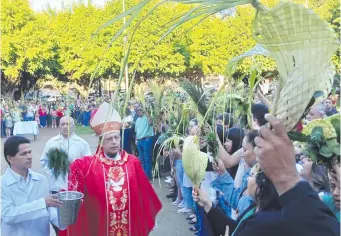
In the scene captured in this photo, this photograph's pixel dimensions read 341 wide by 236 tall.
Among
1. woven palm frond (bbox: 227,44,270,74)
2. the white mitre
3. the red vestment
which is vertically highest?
woven palm frond (bbox: 227,44,270,74)

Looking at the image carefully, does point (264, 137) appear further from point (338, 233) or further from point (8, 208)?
point (8, 208)

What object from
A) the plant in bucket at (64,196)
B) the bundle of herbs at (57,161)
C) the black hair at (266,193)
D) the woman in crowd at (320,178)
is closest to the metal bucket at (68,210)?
the plant in bucket at (64,196)

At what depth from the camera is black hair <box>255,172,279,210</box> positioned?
5.64 ft

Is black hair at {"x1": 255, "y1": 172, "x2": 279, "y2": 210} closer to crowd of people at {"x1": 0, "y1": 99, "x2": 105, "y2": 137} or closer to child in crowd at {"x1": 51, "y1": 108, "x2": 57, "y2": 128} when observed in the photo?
crowd of people at {"x1": 0, "y1": 99, "x2": 105, "y2": 137}

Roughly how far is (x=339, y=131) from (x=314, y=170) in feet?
3.85

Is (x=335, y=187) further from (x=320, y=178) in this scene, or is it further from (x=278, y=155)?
(x=278, y=155)

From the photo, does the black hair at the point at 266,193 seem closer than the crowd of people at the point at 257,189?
No

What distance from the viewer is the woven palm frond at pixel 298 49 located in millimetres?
1525

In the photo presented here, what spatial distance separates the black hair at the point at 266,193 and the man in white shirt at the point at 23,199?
2.11 meters

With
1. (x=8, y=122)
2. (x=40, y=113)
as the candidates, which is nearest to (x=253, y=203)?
(x=8, y=122)

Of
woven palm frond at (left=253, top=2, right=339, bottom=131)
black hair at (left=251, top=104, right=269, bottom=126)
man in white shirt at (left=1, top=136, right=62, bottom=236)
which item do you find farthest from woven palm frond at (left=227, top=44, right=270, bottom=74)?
man in white shirt at (left=1, top=136, right=62, bottom=236)

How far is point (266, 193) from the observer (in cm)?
180

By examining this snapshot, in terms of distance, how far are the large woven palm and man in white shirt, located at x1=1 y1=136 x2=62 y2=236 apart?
1067 millimetres

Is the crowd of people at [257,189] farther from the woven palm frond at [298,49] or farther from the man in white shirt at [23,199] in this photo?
the man in white shirt at [23,199]
